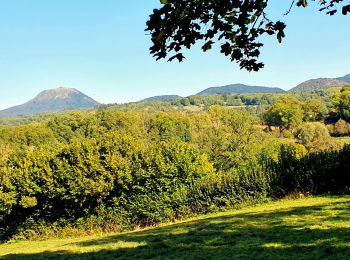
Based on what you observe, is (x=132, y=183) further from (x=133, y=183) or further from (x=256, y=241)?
(x=256, y=241)

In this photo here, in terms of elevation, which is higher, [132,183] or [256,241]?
[256,241]

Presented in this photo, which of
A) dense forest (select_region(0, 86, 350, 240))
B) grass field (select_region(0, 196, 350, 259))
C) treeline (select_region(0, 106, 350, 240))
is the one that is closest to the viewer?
grass field (select_region(0, 196, 350, 259))

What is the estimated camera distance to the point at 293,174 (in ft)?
87.7

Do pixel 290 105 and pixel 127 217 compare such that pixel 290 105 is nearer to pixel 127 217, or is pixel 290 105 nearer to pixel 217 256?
pixel 127 217

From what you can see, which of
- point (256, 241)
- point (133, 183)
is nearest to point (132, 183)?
point (133, 183)

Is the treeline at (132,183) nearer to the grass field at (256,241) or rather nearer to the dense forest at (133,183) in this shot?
the dense forest at (133,183)

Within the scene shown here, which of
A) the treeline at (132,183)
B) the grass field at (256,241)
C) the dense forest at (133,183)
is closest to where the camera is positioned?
the grass field at (256,241)

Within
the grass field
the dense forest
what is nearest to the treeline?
the dense forest

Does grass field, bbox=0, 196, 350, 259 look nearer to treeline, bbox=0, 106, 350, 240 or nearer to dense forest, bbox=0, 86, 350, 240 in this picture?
dense forest, bbox=0, 86, 350, 240

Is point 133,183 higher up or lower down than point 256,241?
lower down

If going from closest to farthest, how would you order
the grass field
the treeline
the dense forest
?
the grass field → the dense forest → the treeline

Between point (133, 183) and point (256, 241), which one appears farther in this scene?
point (133, 183)

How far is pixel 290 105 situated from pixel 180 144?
376 feet

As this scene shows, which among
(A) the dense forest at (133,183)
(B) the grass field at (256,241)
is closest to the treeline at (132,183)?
(A) the dense forest at (133,183)
